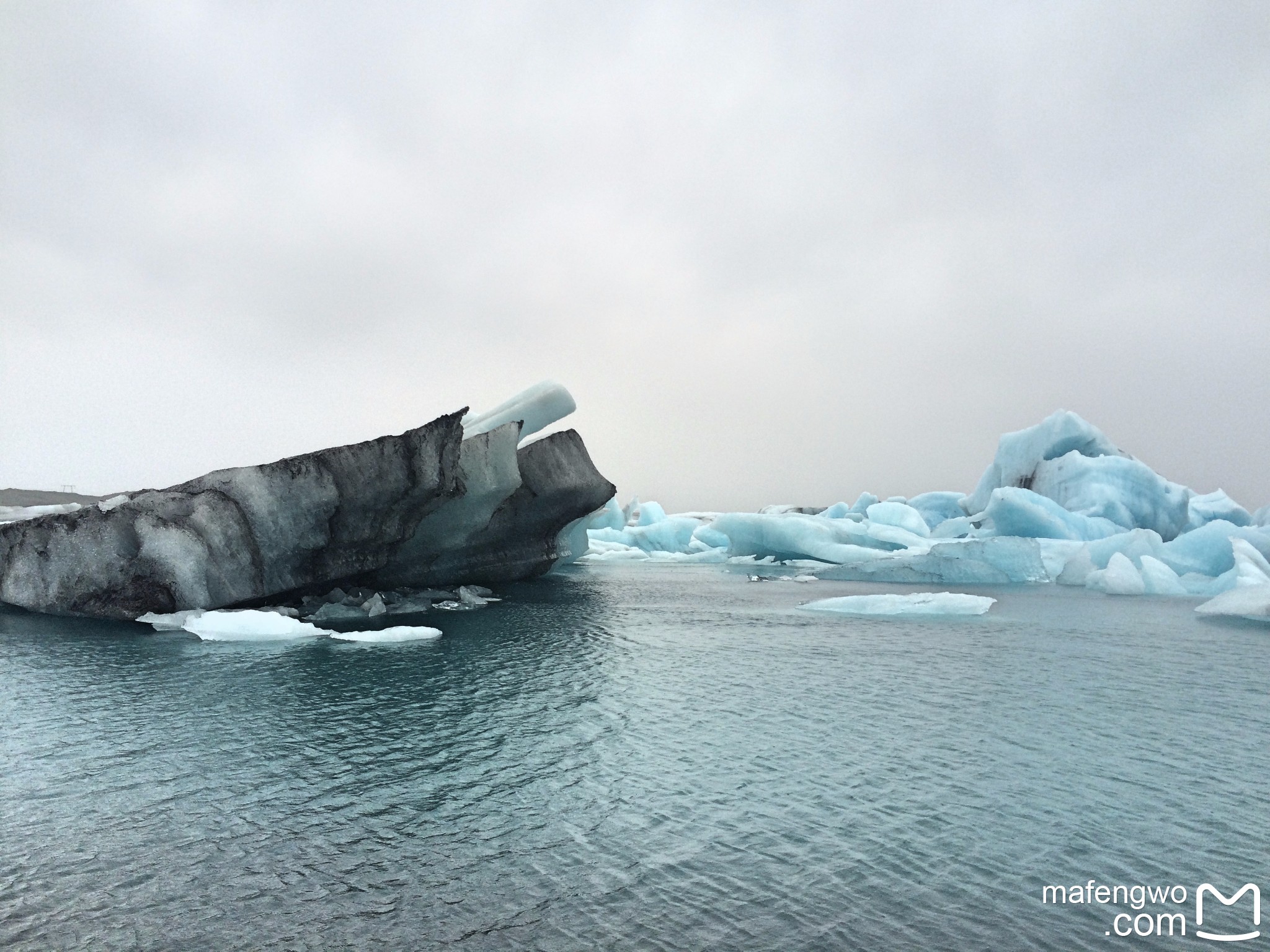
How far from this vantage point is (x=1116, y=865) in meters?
4.57

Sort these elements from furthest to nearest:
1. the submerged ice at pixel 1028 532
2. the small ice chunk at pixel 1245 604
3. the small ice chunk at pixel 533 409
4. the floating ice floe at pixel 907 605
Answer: the submerged ice at pixel 1028 532, the small ice chunk at pixel 533 409, the floating ice floe at pixel 907 605, the small ice chunk at pixel 1245 604

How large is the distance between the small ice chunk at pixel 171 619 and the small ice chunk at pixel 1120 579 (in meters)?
21.5

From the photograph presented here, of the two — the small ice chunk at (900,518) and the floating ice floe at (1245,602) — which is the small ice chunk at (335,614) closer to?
the floating ice floe at (1245,602)

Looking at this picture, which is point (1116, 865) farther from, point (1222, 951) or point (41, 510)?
point (41, 510)

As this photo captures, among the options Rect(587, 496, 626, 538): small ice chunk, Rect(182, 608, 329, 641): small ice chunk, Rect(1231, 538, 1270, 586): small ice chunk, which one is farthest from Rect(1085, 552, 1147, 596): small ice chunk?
Rect(587, 496, 626, 538): small ice chunk

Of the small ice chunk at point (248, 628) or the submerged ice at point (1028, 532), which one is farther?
the submerged ice at point (1028, 532)

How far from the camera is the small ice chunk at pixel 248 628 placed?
40.4ft

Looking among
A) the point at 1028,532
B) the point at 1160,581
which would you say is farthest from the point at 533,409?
the point at 1028,532

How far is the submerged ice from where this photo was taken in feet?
78.8

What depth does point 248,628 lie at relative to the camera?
1244cm

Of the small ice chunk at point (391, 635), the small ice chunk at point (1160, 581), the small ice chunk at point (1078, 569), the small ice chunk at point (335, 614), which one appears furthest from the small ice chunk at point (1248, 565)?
the small ice chunk at point (335, 614)

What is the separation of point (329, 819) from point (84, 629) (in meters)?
10.2

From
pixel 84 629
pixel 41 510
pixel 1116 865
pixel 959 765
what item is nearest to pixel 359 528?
pixel 84 629

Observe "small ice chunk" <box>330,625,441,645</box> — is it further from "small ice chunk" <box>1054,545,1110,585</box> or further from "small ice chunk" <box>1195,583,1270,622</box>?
"small ice chunk" <box>1054,545,1110,585</box>
